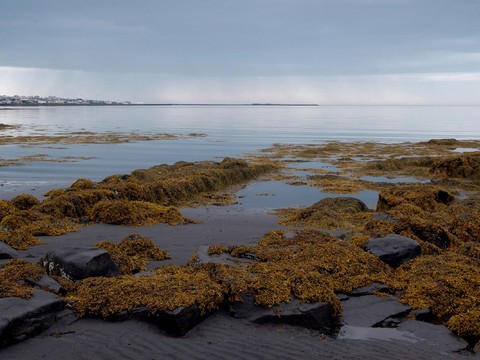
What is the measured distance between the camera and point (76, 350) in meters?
5.49

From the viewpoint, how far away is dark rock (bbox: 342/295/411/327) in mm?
6648

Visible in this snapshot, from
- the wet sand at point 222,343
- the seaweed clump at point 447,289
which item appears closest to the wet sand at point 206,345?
the wet sand at point 222,343

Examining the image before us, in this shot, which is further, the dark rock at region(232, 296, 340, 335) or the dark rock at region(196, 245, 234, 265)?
the dark rock at region(196, 245, 234, 265)

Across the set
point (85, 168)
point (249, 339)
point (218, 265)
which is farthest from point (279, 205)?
point (85, 168)

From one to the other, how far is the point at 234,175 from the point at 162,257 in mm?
11384

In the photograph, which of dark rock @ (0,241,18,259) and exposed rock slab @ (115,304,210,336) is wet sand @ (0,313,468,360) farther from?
dark rock @ (0,241,18,259)

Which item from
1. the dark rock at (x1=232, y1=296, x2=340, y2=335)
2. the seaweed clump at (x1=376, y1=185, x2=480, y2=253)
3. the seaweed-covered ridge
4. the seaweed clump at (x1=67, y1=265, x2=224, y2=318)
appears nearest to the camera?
the seaweed clump at (x1=67, y1=265, x2=224, y2=318)

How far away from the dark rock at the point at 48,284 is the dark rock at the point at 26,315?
398 millimetres

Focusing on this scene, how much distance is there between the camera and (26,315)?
5.70 meters

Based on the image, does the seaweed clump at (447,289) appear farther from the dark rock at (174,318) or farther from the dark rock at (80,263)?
the dark rock at (80,263)

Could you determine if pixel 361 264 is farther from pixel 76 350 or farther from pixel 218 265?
pixel 76 350


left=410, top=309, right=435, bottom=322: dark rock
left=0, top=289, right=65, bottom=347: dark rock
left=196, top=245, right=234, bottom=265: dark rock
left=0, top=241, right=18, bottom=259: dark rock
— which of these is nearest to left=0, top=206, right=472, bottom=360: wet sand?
left=0, top=289, right=65, bottom=347: dark rock

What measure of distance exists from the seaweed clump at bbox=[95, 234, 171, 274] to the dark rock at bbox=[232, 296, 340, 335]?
7.95 ft

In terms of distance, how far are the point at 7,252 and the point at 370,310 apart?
21.1 feet
